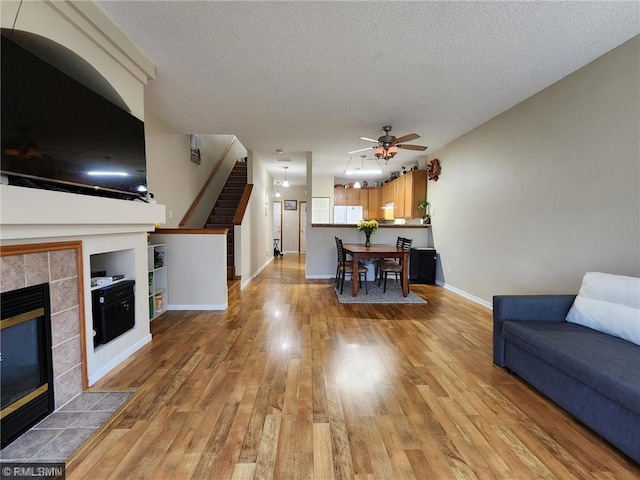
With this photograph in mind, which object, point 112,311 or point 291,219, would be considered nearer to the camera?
point 112,311

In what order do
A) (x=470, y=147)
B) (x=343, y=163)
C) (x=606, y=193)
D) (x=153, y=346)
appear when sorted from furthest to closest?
(x=343, y=163), (x=470, y=147), (x=153, y=346), (x=606, y=193)

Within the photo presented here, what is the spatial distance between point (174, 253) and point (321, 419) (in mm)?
2910

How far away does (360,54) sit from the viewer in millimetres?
2361

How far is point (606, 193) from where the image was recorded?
2.37m

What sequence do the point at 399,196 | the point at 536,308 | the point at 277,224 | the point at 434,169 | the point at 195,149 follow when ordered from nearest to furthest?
the point at 536,308 < the point at 195,149 < the point at 434,169 < the point at 399,196 < the point at 277,224

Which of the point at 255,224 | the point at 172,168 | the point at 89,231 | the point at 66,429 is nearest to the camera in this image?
the point at 66,429

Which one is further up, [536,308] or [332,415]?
[536,308]

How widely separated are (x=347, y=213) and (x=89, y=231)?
714cm

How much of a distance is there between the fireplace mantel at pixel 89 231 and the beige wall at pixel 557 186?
4.02 metres

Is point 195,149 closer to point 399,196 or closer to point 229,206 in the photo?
point 229,206

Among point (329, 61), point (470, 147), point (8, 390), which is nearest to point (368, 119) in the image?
point (329, 61)

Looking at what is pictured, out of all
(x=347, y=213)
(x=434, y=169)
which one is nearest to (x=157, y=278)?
(x=434, y=169)

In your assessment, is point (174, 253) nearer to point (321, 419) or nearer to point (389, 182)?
point (321, 419)

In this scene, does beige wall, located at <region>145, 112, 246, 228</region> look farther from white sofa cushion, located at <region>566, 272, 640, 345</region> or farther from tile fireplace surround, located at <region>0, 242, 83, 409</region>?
white sofa cushion, located at <region>566, 272, 640, 345</region>
